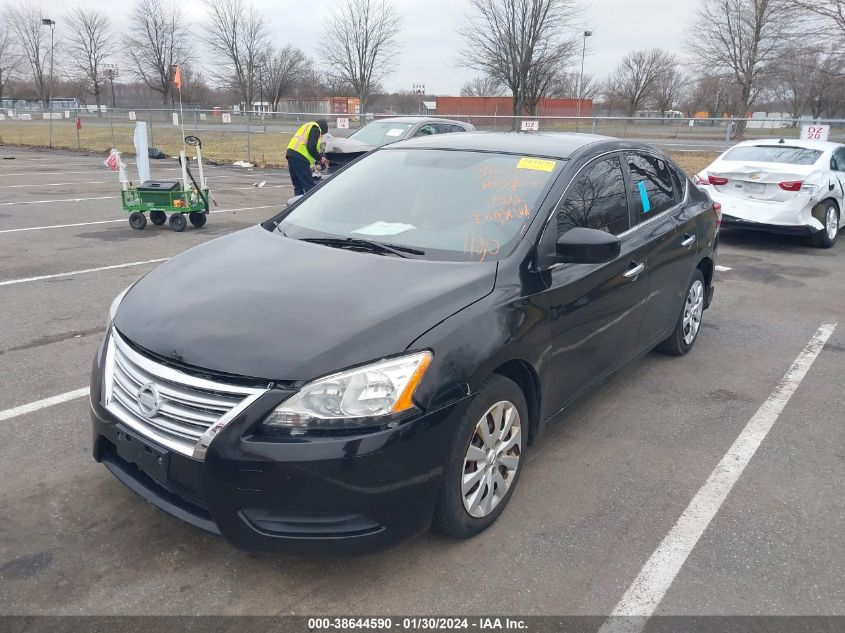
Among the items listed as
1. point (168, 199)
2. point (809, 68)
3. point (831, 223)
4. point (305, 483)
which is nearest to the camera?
point (305, 483)

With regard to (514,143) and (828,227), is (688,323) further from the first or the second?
(828,227)

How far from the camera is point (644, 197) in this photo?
4.42 metres

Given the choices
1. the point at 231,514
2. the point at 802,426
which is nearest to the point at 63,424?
the point at 231,514

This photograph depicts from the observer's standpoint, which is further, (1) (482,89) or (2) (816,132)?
(1) (482,89)

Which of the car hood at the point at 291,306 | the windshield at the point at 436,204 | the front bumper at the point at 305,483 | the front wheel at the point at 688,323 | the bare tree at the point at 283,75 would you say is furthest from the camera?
the bare tree at the point at 283,75

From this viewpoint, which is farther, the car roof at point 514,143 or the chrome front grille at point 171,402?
the car roof at point 514,143

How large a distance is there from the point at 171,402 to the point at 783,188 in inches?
372

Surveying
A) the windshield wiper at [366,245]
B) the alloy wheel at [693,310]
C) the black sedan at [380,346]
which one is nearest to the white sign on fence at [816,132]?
the alloy wheel at [693,310]

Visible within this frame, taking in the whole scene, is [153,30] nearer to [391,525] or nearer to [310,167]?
[310,167]

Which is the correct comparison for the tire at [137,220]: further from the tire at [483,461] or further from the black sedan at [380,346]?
the tire at [483,461]

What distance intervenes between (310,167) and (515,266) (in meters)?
8.69

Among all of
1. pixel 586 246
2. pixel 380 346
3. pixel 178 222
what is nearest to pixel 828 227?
pixel 586 246

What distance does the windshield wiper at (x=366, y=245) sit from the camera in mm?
3339

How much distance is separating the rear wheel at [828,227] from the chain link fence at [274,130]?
9.45m
